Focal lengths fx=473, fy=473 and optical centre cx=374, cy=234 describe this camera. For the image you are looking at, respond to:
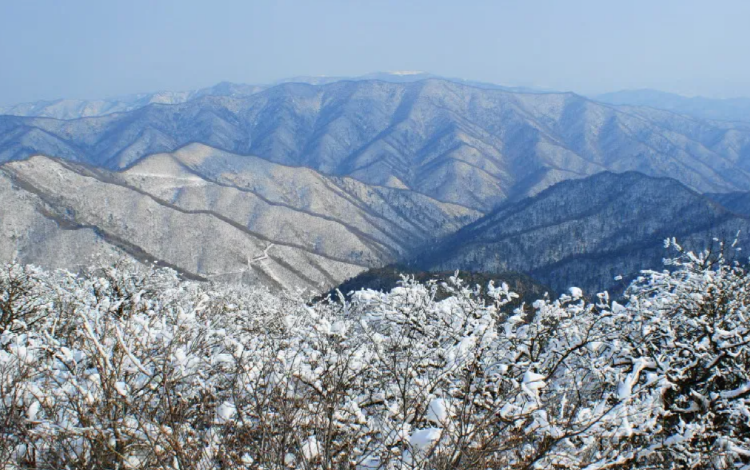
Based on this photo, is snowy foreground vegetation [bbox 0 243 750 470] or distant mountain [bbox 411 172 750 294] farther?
distant mountain [bbox 411 172 750 294]

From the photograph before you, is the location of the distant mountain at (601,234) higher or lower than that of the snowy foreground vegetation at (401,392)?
lower

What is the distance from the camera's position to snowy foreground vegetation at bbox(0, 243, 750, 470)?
609 centimetres

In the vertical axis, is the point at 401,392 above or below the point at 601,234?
above

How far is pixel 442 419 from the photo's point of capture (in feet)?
19.1

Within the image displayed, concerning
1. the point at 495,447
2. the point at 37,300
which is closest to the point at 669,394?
the point at 495,447

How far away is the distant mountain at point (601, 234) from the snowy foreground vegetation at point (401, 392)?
138 metres

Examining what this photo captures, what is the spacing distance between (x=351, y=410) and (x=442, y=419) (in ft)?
5.74

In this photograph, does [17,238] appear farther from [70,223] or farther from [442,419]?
[442,419]

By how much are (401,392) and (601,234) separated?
184 meters

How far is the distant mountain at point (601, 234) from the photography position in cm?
14650

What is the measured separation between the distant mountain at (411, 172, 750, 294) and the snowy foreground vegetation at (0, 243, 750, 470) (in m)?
138

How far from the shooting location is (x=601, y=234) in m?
172

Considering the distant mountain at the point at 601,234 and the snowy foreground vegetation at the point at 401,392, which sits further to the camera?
the distant mountain at the point at 601,234

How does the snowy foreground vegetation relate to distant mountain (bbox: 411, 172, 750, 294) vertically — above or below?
above
